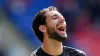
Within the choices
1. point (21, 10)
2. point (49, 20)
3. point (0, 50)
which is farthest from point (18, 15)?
point (49, 20)

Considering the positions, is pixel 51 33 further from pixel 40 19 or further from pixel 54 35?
pixel 40 19

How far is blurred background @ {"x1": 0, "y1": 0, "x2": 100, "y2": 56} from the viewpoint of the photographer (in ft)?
20.9

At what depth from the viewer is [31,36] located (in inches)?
259

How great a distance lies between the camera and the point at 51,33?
3.31 metres

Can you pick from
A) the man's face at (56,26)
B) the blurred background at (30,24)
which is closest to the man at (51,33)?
the man's face at (56,26)

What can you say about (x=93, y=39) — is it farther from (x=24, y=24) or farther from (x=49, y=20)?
(x=49, y=20)

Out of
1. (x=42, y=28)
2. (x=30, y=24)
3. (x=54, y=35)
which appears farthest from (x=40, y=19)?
(x=30, y=24)

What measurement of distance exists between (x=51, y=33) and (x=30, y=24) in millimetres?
3371

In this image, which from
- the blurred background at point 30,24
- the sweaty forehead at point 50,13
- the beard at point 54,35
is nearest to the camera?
the beard at point 54,35

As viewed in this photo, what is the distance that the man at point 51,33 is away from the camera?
3238 millimetres

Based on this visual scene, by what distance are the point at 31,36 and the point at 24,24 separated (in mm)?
268

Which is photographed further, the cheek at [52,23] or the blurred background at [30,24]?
the blurred background at [30,24]

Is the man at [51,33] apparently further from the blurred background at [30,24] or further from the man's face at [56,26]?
the blurred background at [30,24]

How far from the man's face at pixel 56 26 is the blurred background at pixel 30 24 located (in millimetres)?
2945
